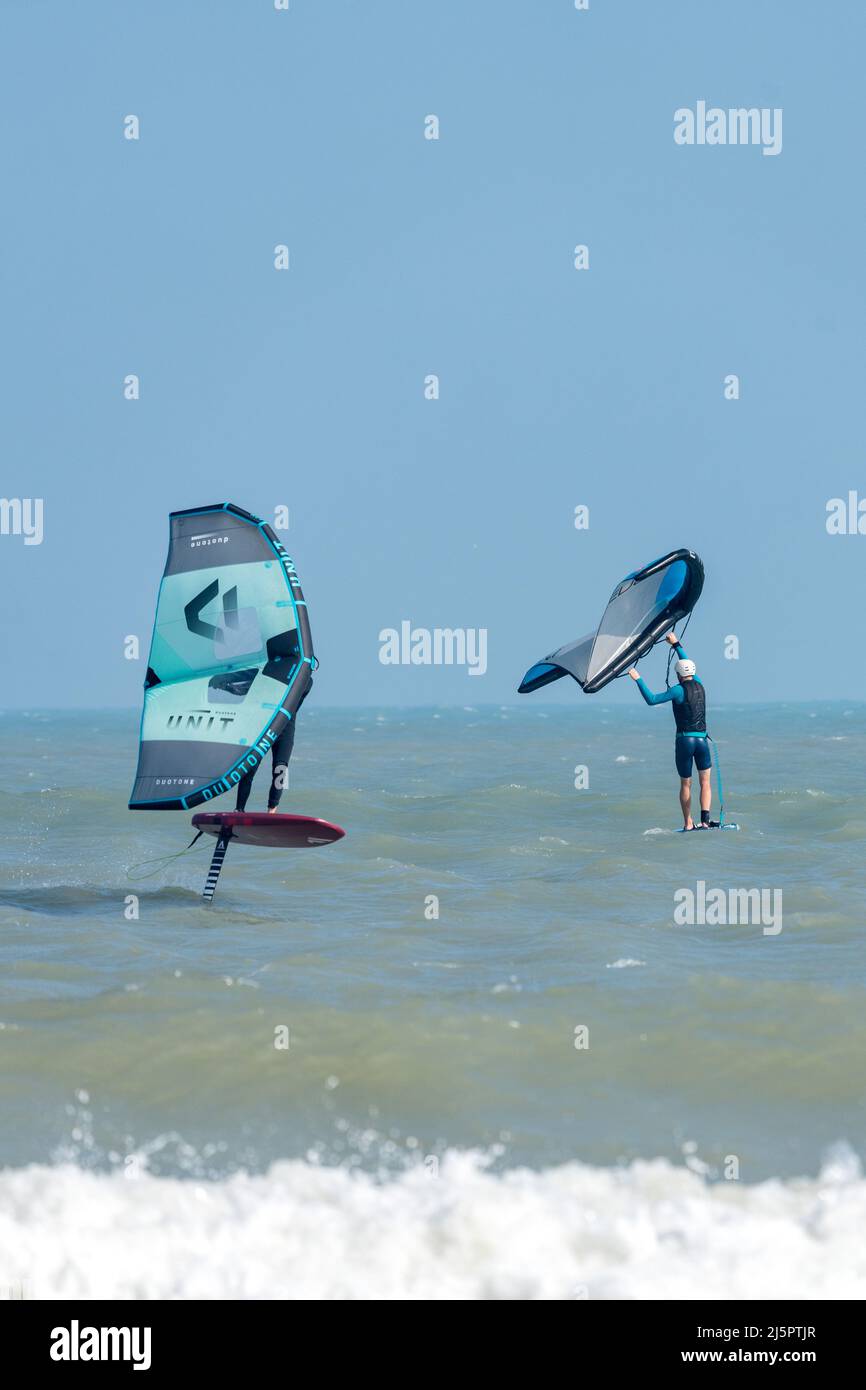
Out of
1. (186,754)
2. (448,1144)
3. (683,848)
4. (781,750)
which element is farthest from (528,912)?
(781,750)

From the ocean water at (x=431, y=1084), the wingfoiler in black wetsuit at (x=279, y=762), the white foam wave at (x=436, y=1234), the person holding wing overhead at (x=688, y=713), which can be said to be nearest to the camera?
the white foam wave at (x=436, y=1234)

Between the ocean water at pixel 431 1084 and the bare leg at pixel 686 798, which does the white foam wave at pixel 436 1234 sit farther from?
the bare leg at pixel 686 798

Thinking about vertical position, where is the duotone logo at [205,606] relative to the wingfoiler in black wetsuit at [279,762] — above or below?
above

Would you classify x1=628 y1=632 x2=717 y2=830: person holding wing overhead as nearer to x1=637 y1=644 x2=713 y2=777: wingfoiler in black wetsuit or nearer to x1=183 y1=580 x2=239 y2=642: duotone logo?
x1=637 y1=644 x2=713 y2=777: wingfoiler in black wetsuit

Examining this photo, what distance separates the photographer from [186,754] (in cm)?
1283

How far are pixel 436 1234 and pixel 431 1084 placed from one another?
182 cm

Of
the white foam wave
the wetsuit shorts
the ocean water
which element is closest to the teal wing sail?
the ocean water

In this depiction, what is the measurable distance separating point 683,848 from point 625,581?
3512 millimetres

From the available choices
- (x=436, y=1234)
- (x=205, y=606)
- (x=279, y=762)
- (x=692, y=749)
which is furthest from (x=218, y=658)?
(x=436, y=1234)

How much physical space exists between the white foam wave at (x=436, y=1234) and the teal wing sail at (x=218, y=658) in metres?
5.69

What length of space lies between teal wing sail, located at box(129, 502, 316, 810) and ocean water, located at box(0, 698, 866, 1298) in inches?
58.1

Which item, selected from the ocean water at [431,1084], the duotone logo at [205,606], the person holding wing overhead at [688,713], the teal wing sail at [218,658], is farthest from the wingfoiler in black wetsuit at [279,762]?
the person holding wing overhead at [688,713]

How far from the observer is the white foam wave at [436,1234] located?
20.4ft

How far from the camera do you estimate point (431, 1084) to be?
27.7 ft
